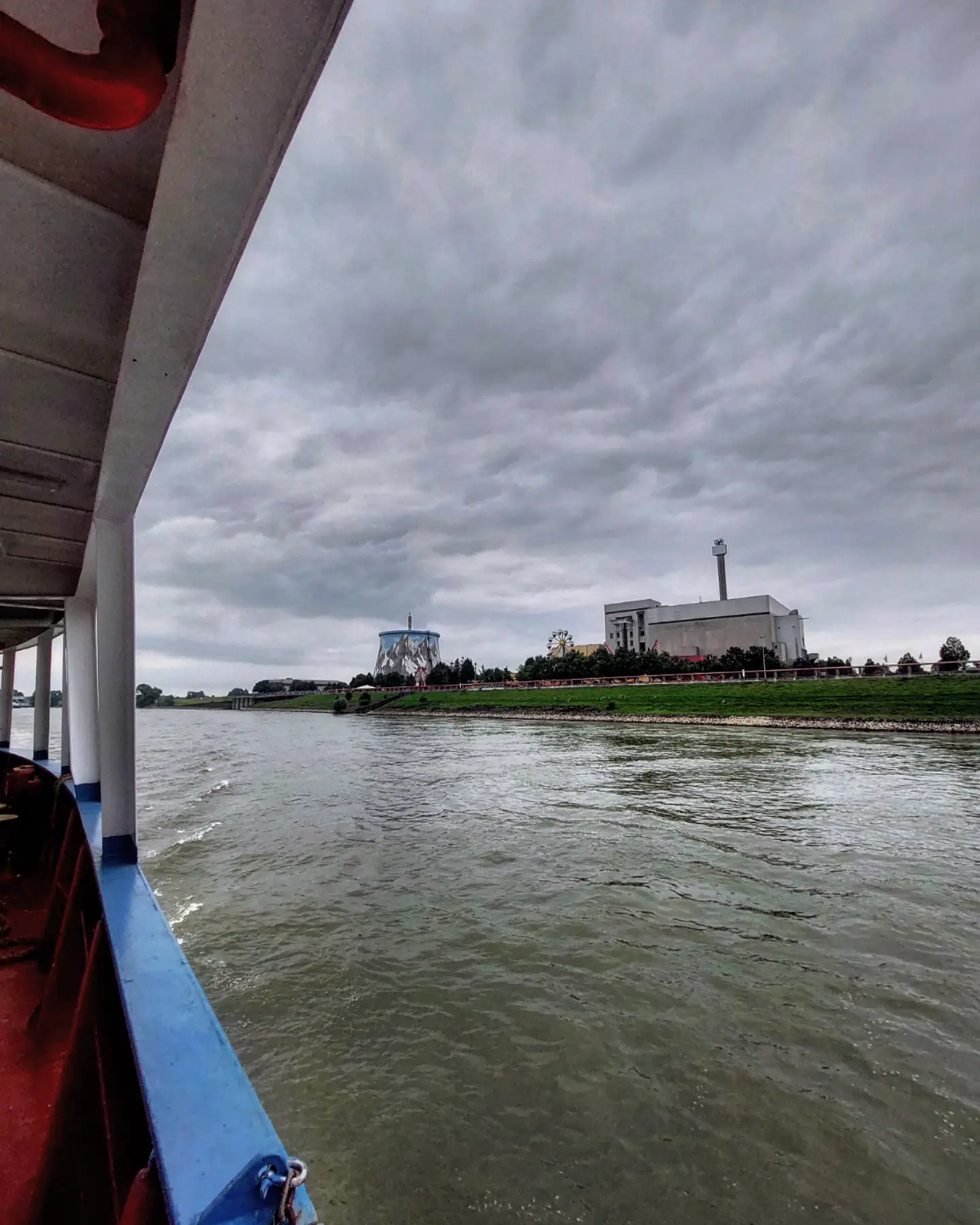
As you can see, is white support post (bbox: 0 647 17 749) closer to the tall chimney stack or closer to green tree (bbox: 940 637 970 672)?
green tree (bbox: 940 637 970 672)

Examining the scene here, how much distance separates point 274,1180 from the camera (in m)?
1.32

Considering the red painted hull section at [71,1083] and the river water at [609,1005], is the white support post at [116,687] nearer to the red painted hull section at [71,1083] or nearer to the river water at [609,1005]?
the red painted hull section at [71,1083]

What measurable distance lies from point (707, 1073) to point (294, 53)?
5.26m

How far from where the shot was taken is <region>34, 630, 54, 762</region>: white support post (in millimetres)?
9359

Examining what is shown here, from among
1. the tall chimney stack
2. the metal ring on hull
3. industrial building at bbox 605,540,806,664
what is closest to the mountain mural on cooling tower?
industrial building at bbox 605,540,806,664

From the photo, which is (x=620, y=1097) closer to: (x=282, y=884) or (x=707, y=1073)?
(x=707, y=1073)

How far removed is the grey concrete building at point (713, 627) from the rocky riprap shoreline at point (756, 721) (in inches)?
1755

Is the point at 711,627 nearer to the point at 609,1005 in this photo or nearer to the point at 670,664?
the point at 670,664

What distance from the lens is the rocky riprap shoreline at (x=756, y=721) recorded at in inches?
1009

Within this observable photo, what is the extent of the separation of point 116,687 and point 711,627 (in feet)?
287

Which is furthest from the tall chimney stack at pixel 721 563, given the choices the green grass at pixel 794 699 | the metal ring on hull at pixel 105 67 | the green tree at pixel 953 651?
the metal ring on hull at pixel 105 67

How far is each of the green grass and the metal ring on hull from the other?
107ft

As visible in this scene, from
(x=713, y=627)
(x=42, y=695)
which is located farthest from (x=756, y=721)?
(x=713, y=627)

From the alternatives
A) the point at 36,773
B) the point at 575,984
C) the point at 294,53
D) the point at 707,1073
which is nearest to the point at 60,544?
the point at 36,773
